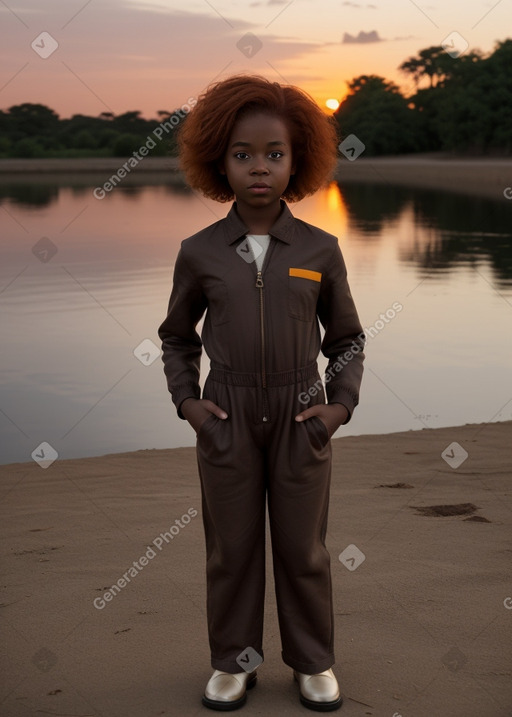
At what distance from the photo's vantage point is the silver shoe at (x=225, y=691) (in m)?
2.95

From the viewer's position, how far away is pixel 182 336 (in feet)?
9.96

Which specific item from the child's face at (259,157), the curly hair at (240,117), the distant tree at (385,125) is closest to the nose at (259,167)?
the child's face at (259,157)

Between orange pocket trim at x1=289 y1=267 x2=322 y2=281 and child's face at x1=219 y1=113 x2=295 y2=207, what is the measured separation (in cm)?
22

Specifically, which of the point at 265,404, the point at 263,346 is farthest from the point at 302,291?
the point at 265,404

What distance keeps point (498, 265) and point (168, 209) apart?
15418 millimetres

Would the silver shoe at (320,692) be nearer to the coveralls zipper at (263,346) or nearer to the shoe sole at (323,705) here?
the shoe sole at (323,705)

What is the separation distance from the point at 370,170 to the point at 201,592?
67.4 m

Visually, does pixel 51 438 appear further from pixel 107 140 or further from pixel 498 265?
pixel 107 140

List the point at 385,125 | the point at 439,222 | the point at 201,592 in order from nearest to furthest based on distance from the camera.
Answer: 1. the point at 201,592
2. the point at 439,222
3. the point at 385,125

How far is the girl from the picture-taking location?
9.25ft

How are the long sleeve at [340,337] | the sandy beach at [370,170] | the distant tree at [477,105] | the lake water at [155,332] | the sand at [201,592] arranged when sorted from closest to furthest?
the long sleeve at [340,337] < the sand at [201,592] < the lake water at [155,332] < the sandy beach at [370,170] < the distant tree at [477,105]

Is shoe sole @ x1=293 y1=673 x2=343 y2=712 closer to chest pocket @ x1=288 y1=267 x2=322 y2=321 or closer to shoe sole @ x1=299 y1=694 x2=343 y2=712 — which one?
shoe sole @ x1=299 y1=694 x2=343 y2=712

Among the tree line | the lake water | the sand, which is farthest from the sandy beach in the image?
the sand

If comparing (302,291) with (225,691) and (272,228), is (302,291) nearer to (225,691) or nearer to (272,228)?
(272,228)
